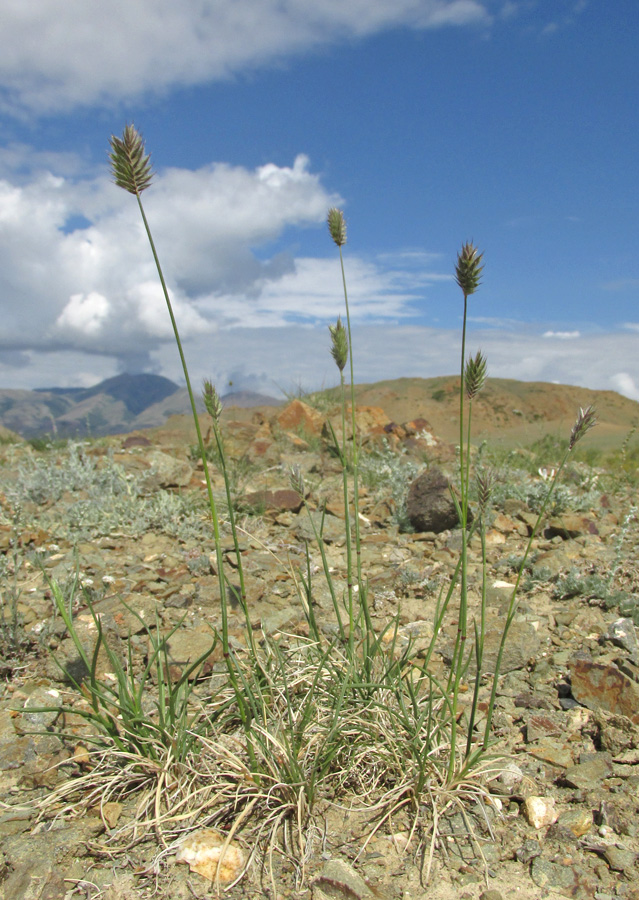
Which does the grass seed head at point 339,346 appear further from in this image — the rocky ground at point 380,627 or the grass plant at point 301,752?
the rocky ground at point 380,627

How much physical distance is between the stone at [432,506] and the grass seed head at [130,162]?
3.27 m

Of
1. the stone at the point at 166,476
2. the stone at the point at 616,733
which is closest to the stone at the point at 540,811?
Result: the stone at the point at 616,733

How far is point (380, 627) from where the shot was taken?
3053mm

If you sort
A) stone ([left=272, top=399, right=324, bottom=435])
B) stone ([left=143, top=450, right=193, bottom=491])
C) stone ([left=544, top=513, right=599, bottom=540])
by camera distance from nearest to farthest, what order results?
1. stone ([left=544, top=513, right=599, bottom=540])
2. stone ([left=143, top=450, right=193, bottom=491])
3. stone ([left=272, top=399, right=324, bottom=435])

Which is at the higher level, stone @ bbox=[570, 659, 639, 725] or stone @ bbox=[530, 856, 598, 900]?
stone @ bbox=[570, 659, 639, 725]

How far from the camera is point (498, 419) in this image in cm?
1554

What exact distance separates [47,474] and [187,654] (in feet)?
10.4

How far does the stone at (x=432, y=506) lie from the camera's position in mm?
4344

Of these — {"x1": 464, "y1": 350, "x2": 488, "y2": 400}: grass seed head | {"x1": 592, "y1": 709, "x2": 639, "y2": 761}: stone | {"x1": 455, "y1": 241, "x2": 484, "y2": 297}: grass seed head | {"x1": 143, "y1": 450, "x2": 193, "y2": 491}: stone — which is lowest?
{"x1": 592, "y1": 709, "x2": 639, "y2": 761}: stone

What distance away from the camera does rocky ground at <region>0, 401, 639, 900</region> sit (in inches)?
65.8

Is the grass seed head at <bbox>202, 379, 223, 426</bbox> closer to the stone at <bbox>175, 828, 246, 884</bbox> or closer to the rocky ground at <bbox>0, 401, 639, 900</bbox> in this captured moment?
the rocky ground at <bbox>0, 401, 639, 900</bbox>

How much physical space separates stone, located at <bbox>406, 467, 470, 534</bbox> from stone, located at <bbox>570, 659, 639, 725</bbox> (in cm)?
189

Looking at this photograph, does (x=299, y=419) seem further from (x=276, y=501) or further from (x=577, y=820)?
(x=577, y=820)

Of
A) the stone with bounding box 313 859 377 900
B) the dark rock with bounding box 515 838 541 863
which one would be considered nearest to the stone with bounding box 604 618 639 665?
the dark rock with bounding box 515 838 541 863
